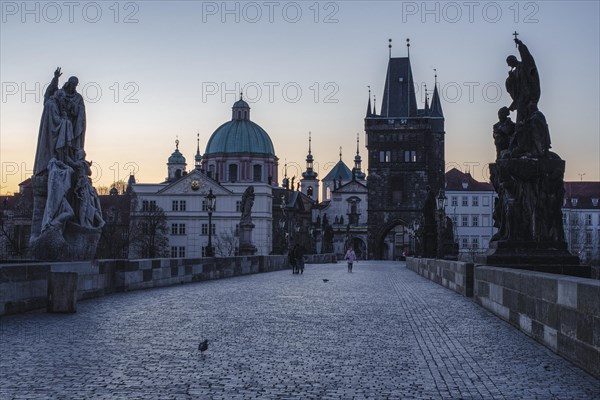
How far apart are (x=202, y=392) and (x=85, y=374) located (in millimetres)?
1292

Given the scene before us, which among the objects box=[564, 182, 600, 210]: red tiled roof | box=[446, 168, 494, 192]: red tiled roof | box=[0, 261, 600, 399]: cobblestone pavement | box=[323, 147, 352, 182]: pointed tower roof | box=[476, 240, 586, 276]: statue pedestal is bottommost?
box=[0, 261, 600, 399]: cobblestone pavement

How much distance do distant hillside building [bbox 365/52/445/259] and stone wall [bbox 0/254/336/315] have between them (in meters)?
86.5

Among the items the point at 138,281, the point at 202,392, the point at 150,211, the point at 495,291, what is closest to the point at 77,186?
the point at 138,281

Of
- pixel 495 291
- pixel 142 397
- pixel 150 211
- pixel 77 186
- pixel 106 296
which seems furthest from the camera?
pixel 150 211

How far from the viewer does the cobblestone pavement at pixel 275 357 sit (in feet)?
22.8

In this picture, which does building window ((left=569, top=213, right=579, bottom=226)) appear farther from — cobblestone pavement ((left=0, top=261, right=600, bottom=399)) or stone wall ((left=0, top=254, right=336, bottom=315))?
cobblestone pavement ((left=0, top=261, right=600, bottom=399))

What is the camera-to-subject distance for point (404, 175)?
4774 inches

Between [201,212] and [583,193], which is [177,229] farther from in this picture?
[583,193]

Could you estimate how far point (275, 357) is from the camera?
8.75 metres

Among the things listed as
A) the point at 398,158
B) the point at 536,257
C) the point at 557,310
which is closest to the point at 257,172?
the point at 398,158

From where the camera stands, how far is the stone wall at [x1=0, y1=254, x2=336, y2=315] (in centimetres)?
1253

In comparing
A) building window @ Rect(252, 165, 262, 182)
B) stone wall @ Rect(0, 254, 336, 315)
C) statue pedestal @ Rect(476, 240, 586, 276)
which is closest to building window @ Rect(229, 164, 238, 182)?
building window @ Rect(252, 165, 262, 182)

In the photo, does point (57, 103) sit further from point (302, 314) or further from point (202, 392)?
point (202, 392)

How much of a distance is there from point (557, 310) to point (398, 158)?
114 m
